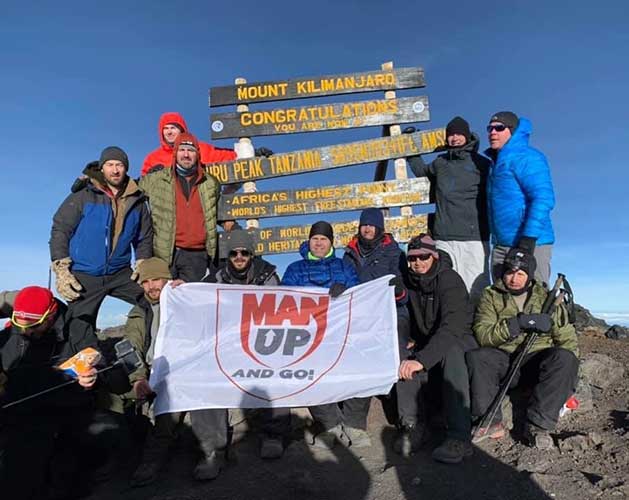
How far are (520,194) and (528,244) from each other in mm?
851

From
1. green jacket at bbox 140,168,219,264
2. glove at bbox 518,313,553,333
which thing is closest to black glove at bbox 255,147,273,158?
green jacket at bbox 140,168,219,264

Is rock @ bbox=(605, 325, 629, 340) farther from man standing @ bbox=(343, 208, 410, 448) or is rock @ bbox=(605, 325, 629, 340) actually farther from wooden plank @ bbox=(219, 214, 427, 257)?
man standing @ bbox=(343, 208, 410, 448)

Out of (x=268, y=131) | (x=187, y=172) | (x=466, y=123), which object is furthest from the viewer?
(x=268, y=131)

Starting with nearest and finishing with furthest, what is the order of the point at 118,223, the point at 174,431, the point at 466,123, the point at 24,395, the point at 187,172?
1. the point at 24,395
2. the point at 174,431
3. the point at 118,223
4. the point at 187,172
5. the point at 466,123

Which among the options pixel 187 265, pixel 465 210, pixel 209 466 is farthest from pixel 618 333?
pixel 209 466

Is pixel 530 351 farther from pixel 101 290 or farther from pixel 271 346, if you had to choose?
pixel 101 290

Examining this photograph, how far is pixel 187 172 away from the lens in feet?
22.2

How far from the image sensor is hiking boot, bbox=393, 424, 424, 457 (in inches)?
201

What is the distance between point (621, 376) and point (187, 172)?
7.15 m

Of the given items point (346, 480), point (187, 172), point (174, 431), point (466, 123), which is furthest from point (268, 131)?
point (346, 480)

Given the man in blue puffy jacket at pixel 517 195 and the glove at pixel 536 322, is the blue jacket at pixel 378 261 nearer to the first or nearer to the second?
the man in blue puffy jacket at pixel 517 195

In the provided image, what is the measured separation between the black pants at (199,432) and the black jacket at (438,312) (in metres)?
2.26

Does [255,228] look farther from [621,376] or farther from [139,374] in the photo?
[621,376]

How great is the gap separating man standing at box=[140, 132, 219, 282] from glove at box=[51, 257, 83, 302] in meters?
Answer: 1.13
